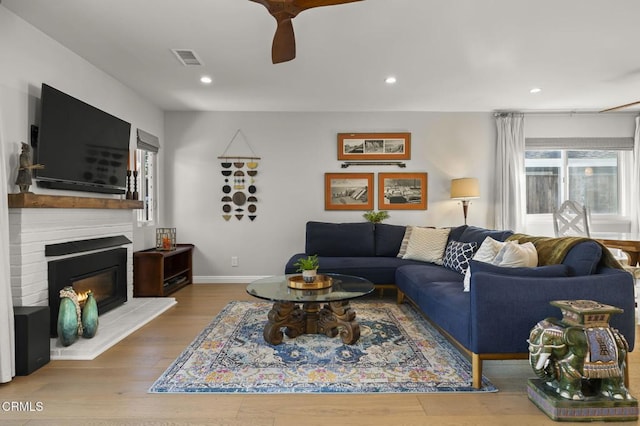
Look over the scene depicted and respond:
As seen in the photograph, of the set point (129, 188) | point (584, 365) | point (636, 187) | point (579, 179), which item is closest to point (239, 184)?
point (129, 188)

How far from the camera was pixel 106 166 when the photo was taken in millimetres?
3602

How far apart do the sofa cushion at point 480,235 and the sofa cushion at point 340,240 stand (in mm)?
1177

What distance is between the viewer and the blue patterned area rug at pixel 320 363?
218 cm

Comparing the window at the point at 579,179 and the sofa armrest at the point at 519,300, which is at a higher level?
the window at the point at 579,179

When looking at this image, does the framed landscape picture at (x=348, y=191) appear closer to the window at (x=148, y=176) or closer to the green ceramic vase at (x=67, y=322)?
the window at (x=148, y=176)

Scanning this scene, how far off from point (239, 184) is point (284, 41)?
3.25 m

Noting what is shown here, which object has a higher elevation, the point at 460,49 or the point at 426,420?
the point at 460,49

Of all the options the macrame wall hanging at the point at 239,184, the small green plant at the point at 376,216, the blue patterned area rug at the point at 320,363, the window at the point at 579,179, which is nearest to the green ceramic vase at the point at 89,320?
the blue patterned area rug at the point at 320,363

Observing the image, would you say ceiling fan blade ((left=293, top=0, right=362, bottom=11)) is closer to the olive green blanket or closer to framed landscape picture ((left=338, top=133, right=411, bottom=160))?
the olive green blanket

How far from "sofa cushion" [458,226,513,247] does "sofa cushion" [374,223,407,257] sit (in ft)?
2.82

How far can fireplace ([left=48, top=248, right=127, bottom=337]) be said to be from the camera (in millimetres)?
2883

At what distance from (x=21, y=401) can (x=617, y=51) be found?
515 centimetres

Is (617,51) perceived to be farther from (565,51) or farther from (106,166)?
(106,166)

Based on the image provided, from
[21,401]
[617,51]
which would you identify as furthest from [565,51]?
[21,401]
